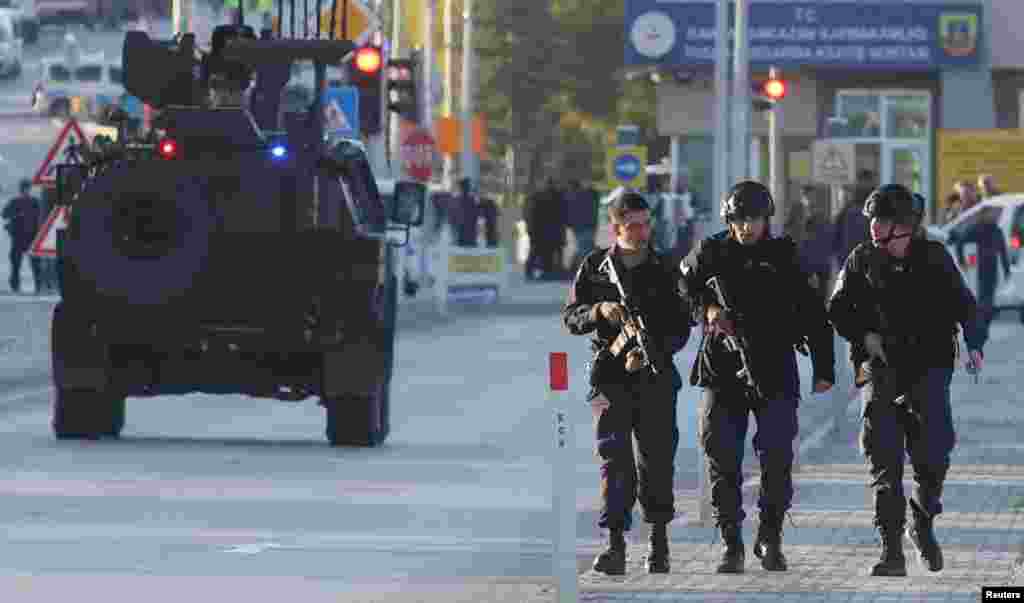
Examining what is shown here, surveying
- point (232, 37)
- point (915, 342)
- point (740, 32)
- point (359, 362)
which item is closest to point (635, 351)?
point (915, 342)

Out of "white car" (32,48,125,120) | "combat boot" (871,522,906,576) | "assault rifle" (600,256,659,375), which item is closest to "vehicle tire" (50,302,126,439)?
"assault rifle" (600,256,659,375)

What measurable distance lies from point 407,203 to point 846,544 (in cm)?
793

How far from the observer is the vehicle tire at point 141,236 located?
69.9 feet

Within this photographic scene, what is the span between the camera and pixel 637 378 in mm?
13656

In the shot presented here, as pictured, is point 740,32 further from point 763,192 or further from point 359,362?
point 763,192

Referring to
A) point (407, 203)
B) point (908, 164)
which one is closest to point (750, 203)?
point (407, 203)

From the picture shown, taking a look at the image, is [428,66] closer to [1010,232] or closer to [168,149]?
[1010,232]

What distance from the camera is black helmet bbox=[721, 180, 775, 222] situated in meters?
13.4

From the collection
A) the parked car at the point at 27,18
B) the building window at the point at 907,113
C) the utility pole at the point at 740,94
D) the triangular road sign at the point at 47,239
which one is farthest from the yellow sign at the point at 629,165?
the parked car at the point at 27,18

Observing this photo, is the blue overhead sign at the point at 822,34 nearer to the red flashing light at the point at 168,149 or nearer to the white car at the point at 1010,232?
the white car at the point at 1010,232

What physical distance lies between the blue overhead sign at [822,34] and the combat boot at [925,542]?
5315 centimetres

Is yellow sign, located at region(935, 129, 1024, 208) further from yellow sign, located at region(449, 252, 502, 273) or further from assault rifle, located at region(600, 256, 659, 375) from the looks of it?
assault rifle, located at region(600, 256, 659, 375)

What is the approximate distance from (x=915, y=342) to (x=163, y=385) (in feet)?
29.6

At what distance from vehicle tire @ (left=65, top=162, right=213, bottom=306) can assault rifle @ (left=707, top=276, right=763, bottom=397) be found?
27.3 ft
